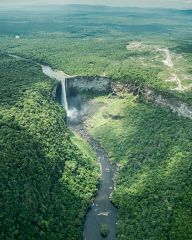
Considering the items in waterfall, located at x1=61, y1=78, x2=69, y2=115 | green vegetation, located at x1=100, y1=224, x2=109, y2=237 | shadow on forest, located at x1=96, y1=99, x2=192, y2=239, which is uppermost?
waterfall, located at x1=61, y1=78, x2=69, y2=115

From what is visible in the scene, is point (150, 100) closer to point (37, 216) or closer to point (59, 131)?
point (59, 131)

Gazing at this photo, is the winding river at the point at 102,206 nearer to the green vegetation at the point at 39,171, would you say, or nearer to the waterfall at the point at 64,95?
the green vegetation at the point at 39,171

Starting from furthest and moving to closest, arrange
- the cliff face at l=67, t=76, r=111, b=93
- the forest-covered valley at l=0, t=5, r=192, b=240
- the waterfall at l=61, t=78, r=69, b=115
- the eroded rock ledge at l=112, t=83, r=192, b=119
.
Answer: the cliff face at l=67, t=76, r=111, b=93 < the waterfall at l=61, t=78, r=69, b=115 < the eroded rock ledge at l=112, t=83, r=192, b=119 < the forest-covered valley at l=0, t=5, r=192, b=240

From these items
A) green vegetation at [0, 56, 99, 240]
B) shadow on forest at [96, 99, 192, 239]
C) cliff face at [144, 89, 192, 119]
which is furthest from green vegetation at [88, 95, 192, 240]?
green vegetation at [0, 56, 99, 240]

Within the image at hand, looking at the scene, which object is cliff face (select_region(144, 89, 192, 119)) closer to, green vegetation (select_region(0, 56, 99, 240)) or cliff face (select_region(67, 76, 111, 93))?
cliff face (select_region(67, 76, 111, 93))

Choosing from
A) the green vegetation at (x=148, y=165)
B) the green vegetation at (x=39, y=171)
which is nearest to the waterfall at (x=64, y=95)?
the green vegetation at (x=148, y=165)

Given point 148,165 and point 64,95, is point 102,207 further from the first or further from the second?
point 64,95

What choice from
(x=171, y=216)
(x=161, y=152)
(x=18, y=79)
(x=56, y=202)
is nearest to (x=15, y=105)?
(x=18, y=79)
